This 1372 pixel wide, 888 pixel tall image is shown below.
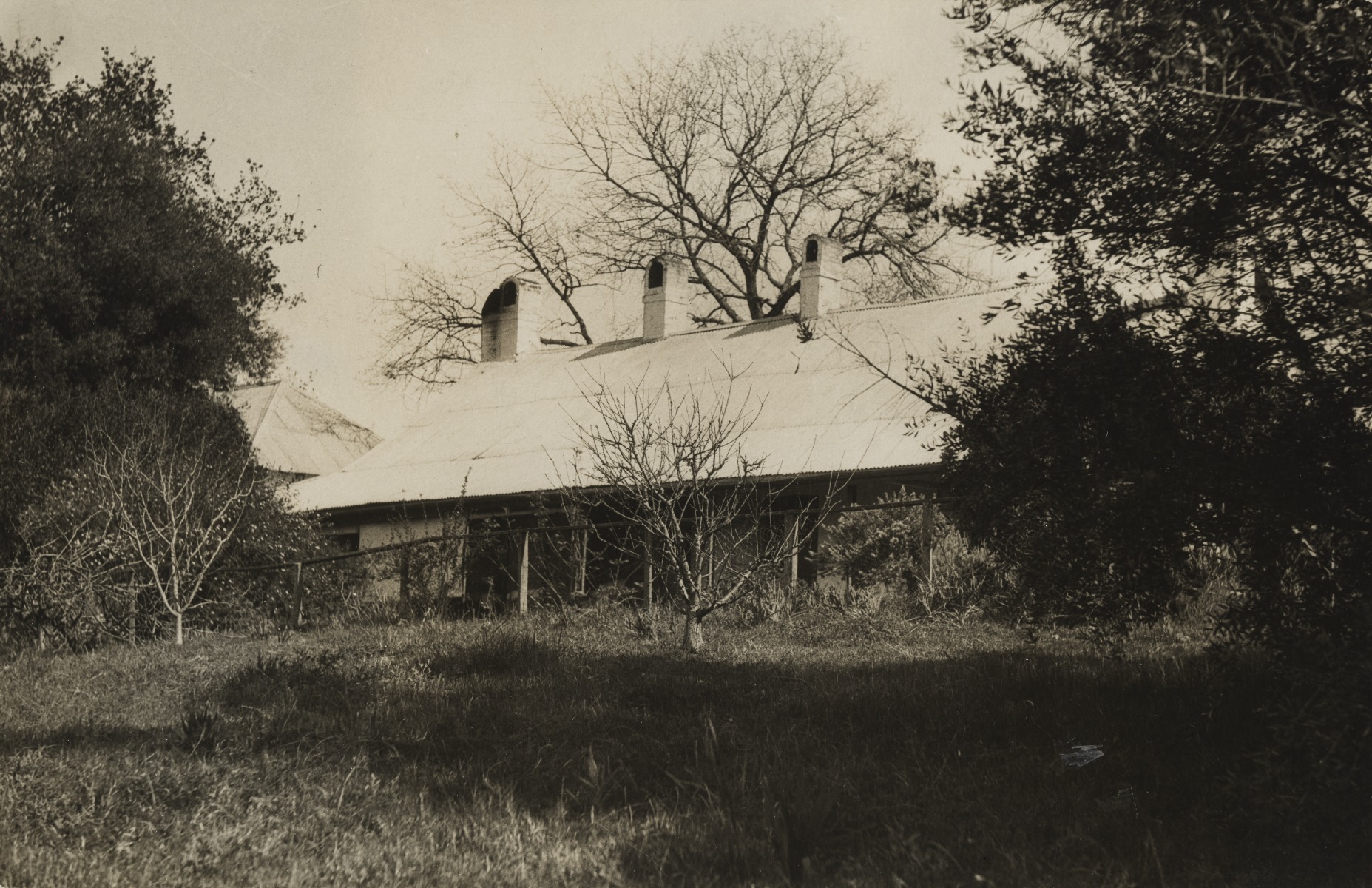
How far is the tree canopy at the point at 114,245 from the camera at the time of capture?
66.8 feet

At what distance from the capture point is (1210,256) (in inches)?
270

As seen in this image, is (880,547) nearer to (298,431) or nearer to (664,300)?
(664,300)

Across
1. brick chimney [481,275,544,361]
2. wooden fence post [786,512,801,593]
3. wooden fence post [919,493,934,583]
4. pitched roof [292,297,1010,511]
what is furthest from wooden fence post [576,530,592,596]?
brick chimney [481,275,544,361]

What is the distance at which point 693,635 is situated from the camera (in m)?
11.7

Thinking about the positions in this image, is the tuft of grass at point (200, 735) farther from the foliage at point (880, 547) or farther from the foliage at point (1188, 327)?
the foliage at point (880, 547)

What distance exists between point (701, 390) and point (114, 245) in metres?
9.69

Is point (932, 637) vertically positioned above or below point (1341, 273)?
below

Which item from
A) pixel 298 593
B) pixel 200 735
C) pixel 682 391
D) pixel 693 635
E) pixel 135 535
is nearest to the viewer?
pixel 200 735

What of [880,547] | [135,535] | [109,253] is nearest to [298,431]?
[109,253]

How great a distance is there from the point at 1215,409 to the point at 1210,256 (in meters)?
0.82

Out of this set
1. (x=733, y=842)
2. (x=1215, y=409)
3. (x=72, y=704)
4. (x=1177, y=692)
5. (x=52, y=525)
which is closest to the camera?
(x=733, y=842)

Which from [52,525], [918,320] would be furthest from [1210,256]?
[52,525]

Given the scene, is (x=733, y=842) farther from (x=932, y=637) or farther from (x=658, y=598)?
(x=658, y=598)

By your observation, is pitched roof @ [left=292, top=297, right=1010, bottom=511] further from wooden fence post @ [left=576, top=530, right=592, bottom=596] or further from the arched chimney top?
the arched chimney top
